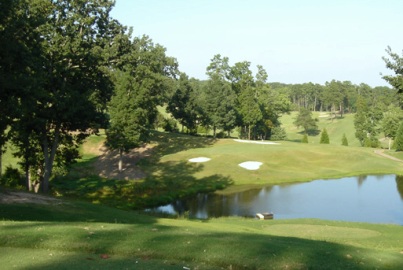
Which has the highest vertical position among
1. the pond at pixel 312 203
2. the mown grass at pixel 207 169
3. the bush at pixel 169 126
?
the bush at pixel 169 126

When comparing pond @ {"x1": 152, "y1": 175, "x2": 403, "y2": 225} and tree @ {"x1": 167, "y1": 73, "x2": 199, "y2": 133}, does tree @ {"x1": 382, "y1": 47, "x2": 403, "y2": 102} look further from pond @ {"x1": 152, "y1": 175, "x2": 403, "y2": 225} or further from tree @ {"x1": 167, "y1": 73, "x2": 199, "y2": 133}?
tree @ {"x1": 167, "y1": 73, "x2": 199, "y2": 133}

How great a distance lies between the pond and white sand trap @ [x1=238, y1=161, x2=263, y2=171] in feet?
24.9

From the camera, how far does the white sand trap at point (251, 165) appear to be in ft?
216

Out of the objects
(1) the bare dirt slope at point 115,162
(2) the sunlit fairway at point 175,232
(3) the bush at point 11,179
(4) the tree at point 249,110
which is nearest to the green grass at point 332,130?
(4) the tree at point 249,110

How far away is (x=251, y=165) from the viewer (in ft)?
220

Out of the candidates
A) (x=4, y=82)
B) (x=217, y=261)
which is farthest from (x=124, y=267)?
(x=4, y=82)

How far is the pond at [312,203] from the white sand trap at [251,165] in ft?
24.9

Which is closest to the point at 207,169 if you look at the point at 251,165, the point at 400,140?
the point at 251,165

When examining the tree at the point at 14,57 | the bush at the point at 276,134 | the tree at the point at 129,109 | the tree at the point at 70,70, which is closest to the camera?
the tree at the point at 14,57

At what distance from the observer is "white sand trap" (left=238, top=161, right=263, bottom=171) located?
2591 inches

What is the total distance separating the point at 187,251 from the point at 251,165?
53.7 m

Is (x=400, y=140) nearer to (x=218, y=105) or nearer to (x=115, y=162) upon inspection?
(x=218, y=105)

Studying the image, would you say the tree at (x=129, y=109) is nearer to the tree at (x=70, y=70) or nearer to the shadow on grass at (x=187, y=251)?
the tree at (x=70, y=70)

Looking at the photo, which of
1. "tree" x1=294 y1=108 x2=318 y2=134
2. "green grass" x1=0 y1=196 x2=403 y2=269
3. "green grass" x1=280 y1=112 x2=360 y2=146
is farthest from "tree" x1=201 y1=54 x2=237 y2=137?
"green grass" x1=0 y1=196 x2=403 y2=269
